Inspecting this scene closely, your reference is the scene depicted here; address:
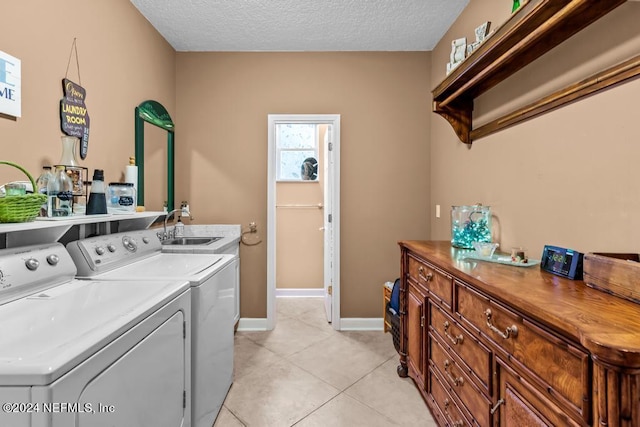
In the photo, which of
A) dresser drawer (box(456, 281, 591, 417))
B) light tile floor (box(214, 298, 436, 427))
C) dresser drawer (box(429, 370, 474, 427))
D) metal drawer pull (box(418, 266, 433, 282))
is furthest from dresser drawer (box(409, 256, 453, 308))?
light tile floor (box(214, 298, 436, 427))

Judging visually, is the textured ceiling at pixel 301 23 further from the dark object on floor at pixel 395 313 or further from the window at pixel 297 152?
the dark object on floor at pixel 395 313

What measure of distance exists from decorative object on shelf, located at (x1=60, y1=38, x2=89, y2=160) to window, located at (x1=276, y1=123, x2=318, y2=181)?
2.57 m

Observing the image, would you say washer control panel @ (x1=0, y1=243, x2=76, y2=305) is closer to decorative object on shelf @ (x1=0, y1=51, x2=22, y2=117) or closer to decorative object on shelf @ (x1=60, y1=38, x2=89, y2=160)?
decorative object on shelf @ (x1=0, y1=51, x2=22, y2=117)

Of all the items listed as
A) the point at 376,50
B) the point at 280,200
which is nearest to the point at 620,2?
the point at 376,50

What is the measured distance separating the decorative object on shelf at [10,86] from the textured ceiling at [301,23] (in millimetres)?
1333

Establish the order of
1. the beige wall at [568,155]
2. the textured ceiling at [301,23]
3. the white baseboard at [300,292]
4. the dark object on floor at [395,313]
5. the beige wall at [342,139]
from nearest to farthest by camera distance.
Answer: the beige wall at [568,155] < the textured ceiling at [301,23] < the dark object on floor at [395,313] < the beige wall at [342,139] < the white baseboard at [300,292]

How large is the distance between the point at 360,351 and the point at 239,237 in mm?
1470

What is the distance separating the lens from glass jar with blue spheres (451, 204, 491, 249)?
1.92 metres

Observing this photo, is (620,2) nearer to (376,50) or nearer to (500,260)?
(500,260)

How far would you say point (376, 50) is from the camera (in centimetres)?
310

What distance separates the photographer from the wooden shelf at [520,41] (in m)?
1.18

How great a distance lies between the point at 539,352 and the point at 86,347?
3.94 feet

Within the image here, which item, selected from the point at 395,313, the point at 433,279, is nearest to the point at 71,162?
the point at 433,279

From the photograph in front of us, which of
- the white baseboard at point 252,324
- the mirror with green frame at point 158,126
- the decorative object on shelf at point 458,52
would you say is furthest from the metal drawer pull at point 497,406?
the mirror with green frame at point 158,126
